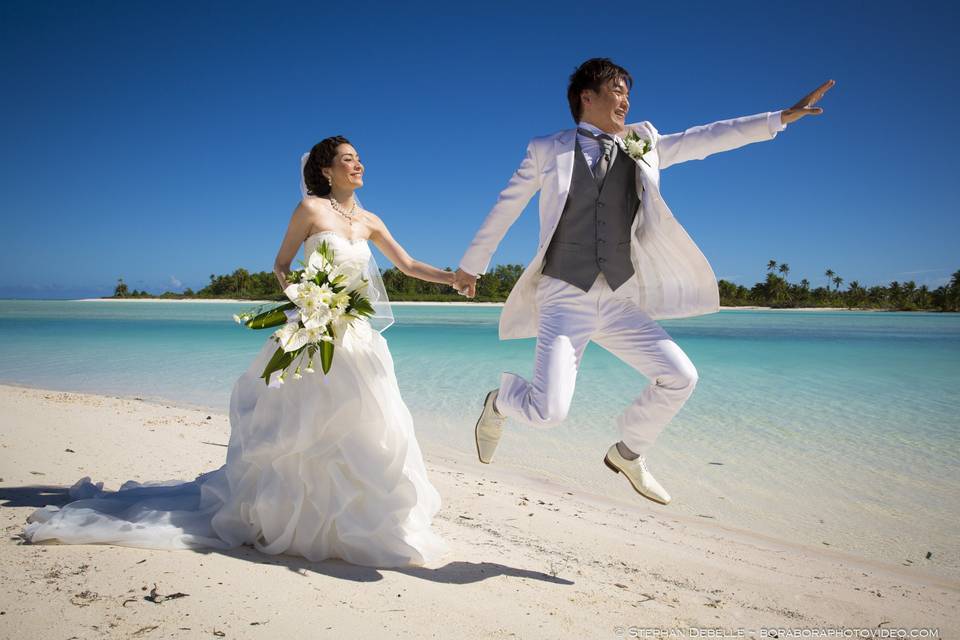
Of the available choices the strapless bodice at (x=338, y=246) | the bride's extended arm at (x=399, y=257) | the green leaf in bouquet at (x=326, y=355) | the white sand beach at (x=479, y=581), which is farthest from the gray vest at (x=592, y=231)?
the white sand beach at (x=479, y=581)

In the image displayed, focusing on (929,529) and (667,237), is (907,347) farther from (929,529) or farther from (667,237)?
(667,237)

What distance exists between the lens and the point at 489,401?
399 centimetres

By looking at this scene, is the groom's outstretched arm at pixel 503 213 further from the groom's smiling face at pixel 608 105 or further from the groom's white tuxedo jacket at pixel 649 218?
the groom's smiling face at pixel 608 105

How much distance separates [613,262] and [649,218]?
0.34 metres

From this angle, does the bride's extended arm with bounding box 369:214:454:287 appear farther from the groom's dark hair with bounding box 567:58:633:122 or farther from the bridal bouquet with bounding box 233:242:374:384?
the groom's dark hair with bounding box 567:58:633:122

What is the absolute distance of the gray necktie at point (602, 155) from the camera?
3.74m

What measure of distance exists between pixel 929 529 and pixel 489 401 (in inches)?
148

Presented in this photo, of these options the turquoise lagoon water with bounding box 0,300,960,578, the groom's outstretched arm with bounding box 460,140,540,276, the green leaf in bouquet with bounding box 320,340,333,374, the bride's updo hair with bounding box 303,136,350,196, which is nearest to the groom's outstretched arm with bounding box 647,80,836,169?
the groom's outstretched arm with bounding box 460,140,540,276

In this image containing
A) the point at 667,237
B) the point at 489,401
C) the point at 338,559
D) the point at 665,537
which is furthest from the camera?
the point at 665,537

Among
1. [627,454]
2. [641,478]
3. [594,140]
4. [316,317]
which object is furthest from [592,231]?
[316,317]

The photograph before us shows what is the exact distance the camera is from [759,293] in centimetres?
9406

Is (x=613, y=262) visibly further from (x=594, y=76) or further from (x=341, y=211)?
(x=341, y=211)

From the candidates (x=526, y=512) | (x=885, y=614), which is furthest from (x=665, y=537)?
(x=885, y=614)

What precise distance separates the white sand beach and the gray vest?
5.60ft
